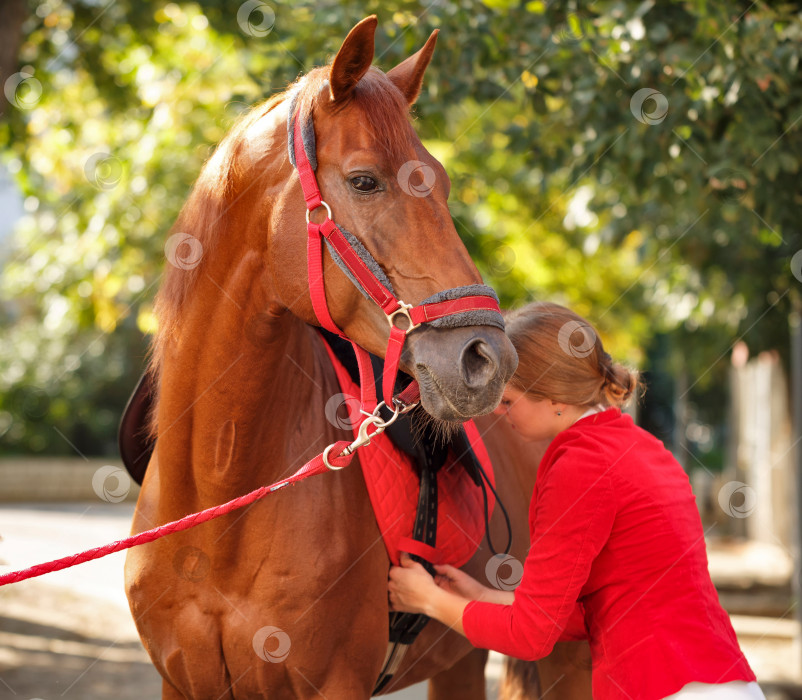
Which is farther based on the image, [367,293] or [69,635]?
[69,635]

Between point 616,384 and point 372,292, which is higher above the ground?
point 372,292

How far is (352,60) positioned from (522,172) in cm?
379

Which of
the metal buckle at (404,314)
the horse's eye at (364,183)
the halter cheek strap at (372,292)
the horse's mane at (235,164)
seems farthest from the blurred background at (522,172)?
the metal buckle at (404,314)

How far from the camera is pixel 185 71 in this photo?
26.4ft

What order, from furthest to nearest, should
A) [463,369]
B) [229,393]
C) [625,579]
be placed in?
[229,393], [625,579], [463,369]

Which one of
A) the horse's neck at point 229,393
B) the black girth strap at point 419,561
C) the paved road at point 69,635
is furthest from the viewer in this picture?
the paved road at point 69,635

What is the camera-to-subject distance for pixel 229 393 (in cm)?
210

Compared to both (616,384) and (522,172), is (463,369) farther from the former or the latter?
(522,172)

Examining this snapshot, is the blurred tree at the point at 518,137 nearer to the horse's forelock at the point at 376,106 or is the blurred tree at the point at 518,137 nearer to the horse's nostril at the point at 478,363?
the horse's forelock at the point at 376,106

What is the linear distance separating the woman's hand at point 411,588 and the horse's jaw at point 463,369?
27.5 inches

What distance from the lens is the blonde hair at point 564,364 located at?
84.8 inches

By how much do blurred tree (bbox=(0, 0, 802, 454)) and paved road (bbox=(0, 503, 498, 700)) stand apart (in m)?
2.75

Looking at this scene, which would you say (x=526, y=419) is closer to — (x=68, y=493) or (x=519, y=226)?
(x=519, y=226)

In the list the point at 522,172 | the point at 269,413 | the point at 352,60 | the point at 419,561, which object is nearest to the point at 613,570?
the point at 419,561
